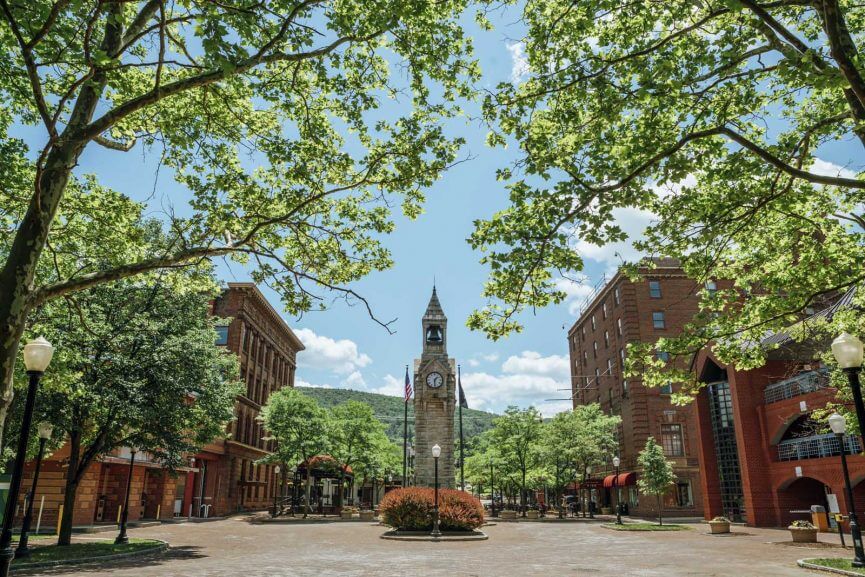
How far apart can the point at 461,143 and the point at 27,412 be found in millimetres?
8836

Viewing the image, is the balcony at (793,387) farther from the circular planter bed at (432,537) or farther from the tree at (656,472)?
Answer: the circular planter bed at (432,537)

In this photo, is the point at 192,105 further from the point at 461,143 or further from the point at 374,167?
the point at 461,143

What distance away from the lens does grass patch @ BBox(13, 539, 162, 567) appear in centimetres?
1566

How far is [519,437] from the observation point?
51.2m

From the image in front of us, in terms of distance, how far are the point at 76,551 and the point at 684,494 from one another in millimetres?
42843

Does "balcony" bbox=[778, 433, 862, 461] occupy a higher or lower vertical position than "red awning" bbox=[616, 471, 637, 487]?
higher

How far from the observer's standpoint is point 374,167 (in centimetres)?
1237

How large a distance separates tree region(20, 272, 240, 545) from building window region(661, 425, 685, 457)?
36938 mm

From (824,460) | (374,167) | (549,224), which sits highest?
(374,167)

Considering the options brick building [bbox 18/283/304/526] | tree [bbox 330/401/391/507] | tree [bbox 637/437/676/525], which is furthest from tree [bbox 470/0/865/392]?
tree [bbox 330/401/391/507]

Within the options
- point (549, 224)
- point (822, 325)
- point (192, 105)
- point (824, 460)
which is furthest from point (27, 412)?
point (824, 460)

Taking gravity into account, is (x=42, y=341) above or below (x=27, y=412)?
above

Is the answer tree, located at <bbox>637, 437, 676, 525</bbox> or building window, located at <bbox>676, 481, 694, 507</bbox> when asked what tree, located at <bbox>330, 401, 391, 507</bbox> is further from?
building window, located at <bbox>676, 481, 694, 507</bbox>


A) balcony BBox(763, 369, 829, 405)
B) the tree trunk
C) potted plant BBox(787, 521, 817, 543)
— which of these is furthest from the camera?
balcony BBox(763, 369, 829, 405)
